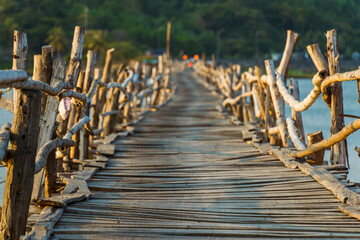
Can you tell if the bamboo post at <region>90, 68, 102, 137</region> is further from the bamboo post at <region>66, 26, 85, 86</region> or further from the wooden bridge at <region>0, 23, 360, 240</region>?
the bamboo post at <region>66, 26, 85, 86</region>

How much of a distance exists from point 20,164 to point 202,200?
62.3 inches

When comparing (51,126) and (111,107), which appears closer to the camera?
(51,126)

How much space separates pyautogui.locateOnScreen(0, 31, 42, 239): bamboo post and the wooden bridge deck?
10.4 inches

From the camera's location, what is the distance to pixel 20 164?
3611 mm

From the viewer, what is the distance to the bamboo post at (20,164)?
3570 millimetres

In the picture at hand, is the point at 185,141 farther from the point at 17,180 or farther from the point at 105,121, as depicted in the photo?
the point at 17,180

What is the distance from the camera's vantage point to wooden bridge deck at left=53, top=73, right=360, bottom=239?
12.4 feet

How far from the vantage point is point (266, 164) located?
6.11 m

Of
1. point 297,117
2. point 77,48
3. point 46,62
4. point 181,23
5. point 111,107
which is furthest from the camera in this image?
point 181,23

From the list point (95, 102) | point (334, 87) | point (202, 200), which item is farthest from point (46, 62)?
point (95, 102)

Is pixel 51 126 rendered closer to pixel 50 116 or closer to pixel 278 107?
pixel 50 116

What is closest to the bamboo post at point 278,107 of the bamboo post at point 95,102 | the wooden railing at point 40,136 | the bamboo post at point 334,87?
the bamboo post at point 334,87

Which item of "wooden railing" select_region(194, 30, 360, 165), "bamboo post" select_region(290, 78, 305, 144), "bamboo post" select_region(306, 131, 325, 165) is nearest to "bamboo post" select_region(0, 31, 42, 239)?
"wooden railing" select_region(194, 30, 360, 165)

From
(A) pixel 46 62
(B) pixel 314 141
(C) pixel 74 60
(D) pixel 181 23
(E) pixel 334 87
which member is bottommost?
(B) pixel 314 141
